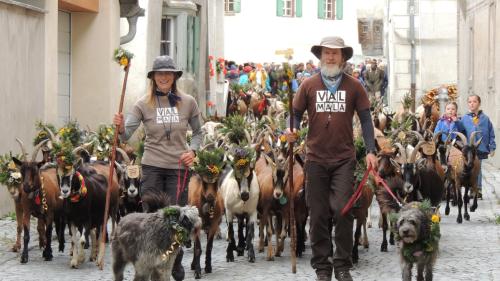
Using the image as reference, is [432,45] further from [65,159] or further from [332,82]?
[332,82]

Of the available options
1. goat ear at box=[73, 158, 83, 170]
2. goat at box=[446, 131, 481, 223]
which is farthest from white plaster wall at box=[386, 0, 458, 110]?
goat ear at box=[73, 158, 83, 170]

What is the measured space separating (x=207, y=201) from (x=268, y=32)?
165 feet

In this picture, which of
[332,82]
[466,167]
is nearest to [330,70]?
[332,82]

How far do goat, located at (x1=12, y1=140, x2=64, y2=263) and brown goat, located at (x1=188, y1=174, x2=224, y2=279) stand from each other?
1.90 metres

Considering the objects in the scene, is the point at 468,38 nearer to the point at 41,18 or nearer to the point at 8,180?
the point at 41,18

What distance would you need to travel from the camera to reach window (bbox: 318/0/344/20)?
65.8 meters

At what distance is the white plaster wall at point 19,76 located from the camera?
19.1 meters

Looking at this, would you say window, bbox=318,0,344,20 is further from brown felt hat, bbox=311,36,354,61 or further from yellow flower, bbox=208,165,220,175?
brown felt hat, bbox=311,36,354,61

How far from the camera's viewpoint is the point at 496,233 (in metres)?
17.5

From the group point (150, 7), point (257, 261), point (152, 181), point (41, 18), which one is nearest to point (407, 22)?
point (150, 7)

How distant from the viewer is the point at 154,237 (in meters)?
10.8

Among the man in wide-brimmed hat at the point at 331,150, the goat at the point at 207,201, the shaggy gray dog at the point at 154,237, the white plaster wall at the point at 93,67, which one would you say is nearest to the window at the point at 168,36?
the white plaster wall at the point at 93,67

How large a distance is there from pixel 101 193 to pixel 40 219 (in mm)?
867

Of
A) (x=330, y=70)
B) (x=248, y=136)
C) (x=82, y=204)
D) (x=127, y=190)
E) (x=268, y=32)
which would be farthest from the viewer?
(x=268, y=32)
